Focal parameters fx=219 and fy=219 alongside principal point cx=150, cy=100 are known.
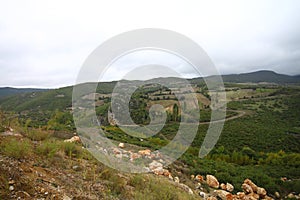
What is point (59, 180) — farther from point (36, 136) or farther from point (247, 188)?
point (247, 188)

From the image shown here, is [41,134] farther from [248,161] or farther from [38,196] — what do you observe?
[248,161]

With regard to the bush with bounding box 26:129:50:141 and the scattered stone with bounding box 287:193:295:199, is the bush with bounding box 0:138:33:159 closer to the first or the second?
the bush with bounding box 26:129:50:141

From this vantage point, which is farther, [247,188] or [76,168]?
[247,188]

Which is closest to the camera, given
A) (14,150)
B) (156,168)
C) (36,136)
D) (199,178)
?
(14,150)

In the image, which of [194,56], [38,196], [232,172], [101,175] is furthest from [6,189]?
[232,172]

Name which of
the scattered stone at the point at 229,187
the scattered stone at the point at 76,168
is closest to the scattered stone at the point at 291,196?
the scattered stone at the point at 229,187

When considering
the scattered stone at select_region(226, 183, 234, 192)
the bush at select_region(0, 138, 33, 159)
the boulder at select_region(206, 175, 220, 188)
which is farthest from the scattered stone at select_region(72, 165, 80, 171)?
the scattered stone at select_region(226, 183, 234, 192)

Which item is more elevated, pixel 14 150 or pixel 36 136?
pixel 14 150

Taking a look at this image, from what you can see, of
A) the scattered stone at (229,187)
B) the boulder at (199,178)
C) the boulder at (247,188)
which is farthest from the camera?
the boulder at (247,188)

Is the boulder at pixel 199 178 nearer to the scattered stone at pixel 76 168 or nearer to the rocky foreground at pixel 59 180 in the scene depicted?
the rocky foreground at pixel 59 180

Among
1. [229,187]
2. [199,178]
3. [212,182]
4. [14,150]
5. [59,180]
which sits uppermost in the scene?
[14,150]

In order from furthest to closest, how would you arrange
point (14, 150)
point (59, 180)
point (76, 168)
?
point (76, 168) → point (14, 150) → point (59, 180)

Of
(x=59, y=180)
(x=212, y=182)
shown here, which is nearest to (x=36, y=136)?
(x=59, y=180)

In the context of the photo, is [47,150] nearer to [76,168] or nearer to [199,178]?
[76,168]
